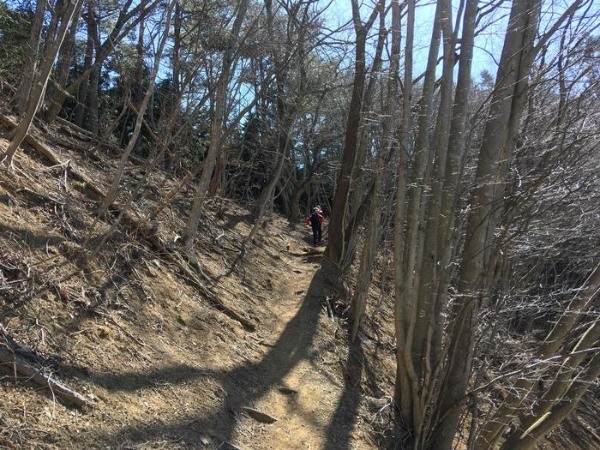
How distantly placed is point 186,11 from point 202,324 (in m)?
9.45

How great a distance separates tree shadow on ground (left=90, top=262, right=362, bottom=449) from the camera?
4.93 metres

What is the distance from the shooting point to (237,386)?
22.1 feet

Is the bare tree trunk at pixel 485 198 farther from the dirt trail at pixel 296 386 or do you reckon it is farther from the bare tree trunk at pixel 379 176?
the dirt trail at pixel 296 386

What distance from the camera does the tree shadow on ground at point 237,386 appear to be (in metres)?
4.93

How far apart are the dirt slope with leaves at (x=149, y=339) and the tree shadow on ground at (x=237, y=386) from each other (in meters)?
0.02

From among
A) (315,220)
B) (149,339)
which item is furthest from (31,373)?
(315,220)

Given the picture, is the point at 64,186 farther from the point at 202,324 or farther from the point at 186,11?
the point at 186,11

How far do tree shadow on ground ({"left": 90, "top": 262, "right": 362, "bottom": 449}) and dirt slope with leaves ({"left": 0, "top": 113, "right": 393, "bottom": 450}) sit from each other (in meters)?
0.02

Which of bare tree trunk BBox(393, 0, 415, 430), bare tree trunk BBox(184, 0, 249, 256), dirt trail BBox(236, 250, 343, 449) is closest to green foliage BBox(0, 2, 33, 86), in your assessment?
bare tree trunk BBox(184, 0, 249, 256)

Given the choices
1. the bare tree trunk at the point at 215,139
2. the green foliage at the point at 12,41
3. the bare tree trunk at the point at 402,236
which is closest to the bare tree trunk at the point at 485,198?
the bare tree trunk at the point at 402,236

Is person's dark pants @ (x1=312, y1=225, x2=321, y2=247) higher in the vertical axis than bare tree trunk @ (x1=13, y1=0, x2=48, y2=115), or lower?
lower

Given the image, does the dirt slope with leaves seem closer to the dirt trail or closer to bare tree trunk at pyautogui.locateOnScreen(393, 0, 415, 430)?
the dirt trail

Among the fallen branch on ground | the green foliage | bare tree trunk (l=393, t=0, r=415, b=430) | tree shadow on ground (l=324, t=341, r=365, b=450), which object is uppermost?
the green foliage

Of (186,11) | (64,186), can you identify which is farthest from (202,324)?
(186,11)
